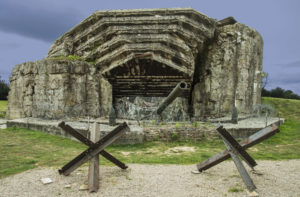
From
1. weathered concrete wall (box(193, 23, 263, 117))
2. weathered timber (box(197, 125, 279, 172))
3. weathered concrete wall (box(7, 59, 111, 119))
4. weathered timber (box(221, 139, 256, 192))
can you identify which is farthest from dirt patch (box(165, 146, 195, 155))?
weathered concrete wall (box(193, 23, 263, 117))

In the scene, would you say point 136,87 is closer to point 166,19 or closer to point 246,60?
point 166,19

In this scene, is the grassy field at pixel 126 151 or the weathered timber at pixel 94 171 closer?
the weathered timber at pixel 94 171

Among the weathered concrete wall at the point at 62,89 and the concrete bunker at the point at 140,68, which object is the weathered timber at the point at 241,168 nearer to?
the concrete bunker at the point at 140,68

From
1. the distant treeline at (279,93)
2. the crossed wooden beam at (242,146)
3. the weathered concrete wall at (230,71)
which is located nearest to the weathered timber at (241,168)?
the crossed wooden beam at (242,146)

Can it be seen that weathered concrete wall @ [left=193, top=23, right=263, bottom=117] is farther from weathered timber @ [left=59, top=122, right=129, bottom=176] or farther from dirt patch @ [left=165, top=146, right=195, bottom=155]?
weathered timber @ [left=59, top=122, right=129, bottom=176]

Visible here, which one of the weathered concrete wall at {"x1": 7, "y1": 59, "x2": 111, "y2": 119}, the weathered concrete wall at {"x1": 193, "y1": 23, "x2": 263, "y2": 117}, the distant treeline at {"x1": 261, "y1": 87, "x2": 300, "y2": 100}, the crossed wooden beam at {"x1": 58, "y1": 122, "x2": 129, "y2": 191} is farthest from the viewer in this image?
the distant treeline at {"x1": 261, "y1": 87, "x2": 300, "y2": 100}

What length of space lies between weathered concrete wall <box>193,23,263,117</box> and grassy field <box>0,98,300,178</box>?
3923mm

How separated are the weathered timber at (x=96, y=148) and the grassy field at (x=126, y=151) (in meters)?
0.97

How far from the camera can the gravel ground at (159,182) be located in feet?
11.2

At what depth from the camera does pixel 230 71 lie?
12438 millimetres

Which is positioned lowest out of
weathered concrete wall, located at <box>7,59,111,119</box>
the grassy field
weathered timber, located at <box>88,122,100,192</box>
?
the grassy field

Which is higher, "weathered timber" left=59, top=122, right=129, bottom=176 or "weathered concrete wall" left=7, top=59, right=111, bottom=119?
"weathered concrete wall" left=7, top=59, right=111, bottom=119

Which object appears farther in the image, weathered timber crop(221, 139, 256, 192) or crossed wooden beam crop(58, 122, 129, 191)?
crossed wooden beam crop(58, 122, 129, 191)

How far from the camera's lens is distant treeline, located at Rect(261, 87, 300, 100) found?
1129 inches
